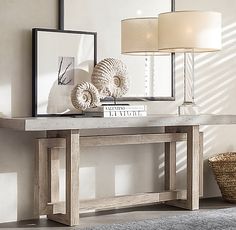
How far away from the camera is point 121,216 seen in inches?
167

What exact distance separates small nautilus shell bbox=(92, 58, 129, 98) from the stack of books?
0.69 feet

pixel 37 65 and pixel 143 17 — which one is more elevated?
pixel 143 17

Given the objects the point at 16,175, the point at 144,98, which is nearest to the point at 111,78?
the point at 144,98

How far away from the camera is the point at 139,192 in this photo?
4.65 meters

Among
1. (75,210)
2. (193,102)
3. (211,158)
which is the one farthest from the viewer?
(211,158)

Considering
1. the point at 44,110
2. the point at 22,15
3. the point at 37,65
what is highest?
the point at 22,15

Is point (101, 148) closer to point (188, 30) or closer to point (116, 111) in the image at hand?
point (116, 111)

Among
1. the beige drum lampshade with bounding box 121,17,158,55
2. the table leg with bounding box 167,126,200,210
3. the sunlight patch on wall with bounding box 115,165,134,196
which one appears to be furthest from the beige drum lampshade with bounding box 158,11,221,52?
the sunlight patch on wall with bounding box 115,165,134,196

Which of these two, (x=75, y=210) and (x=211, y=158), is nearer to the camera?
(x=75, y=210)

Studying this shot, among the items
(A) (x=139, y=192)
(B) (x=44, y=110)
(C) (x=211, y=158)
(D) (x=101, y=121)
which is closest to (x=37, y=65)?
(B) (x=44, y=110)

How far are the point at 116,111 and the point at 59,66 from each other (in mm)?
508

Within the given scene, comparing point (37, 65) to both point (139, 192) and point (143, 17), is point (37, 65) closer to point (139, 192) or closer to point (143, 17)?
point (143, 17)

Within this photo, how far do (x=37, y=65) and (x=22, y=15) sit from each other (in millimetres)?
339

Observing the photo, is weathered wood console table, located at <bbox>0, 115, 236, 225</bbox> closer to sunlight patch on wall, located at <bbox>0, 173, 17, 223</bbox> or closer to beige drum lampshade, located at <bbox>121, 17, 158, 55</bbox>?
sunlight patch on wall, located at <bbox>0, 173, 17, 223</bbox>
